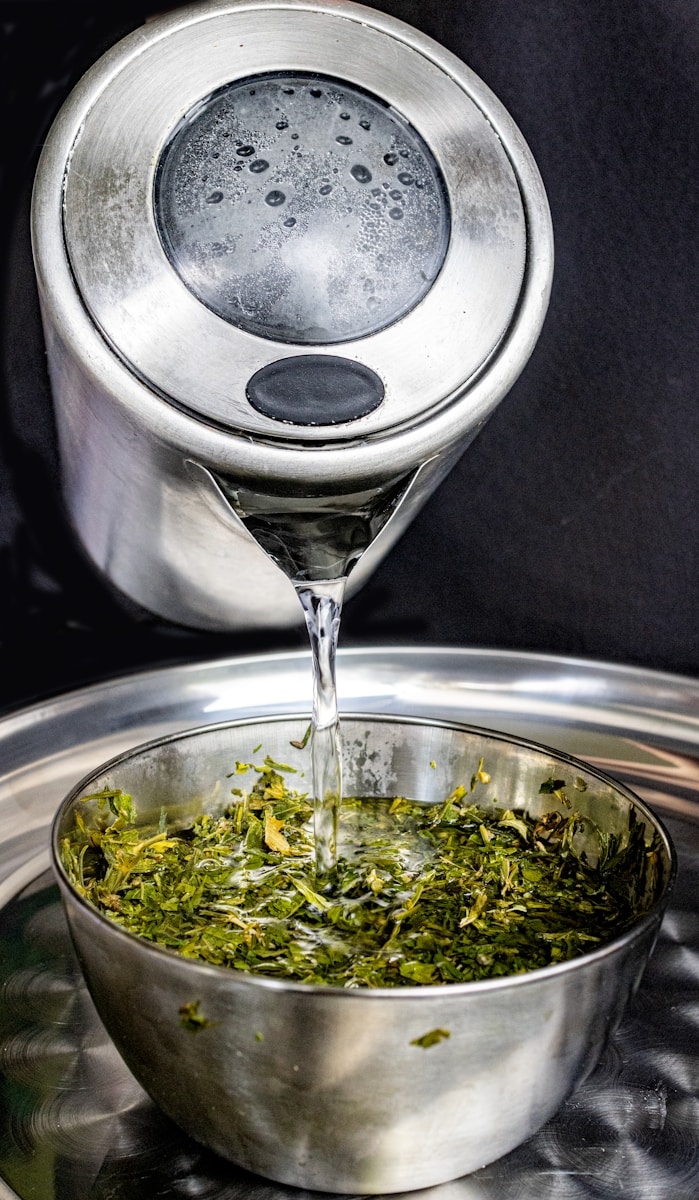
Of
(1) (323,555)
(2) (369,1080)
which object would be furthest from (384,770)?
(2) (369,1080)

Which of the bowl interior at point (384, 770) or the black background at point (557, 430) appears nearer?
the bowl interior at point (384, 770)

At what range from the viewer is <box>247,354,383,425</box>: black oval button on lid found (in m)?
0.47

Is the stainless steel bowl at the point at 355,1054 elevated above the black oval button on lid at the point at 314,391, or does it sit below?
below

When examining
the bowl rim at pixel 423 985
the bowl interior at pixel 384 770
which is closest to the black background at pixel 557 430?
the bowl interior at pixel 384 770

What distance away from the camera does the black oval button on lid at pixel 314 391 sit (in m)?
0.47

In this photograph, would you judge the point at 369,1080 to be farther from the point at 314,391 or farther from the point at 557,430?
the point at 557,430

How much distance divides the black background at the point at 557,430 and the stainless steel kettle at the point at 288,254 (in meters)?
0.28

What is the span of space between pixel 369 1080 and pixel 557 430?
731mm

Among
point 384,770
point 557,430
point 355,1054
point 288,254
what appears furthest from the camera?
point 557,430

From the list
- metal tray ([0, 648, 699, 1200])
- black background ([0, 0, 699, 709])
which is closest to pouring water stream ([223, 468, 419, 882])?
metal tray ([0, 648, 699, 1200])

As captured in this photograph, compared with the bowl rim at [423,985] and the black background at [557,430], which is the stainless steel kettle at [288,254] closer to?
Answer: the bowl rim at [423,985]

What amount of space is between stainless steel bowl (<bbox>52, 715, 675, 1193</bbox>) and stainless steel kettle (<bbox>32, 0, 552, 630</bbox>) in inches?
7.6

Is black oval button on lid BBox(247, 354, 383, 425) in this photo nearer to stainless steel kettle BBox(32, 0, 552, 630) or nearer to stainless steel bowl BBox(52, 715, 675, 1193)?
stainless steel kettle BBox(32, 0, 552, 630)

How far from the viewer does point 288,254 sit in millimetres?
491
